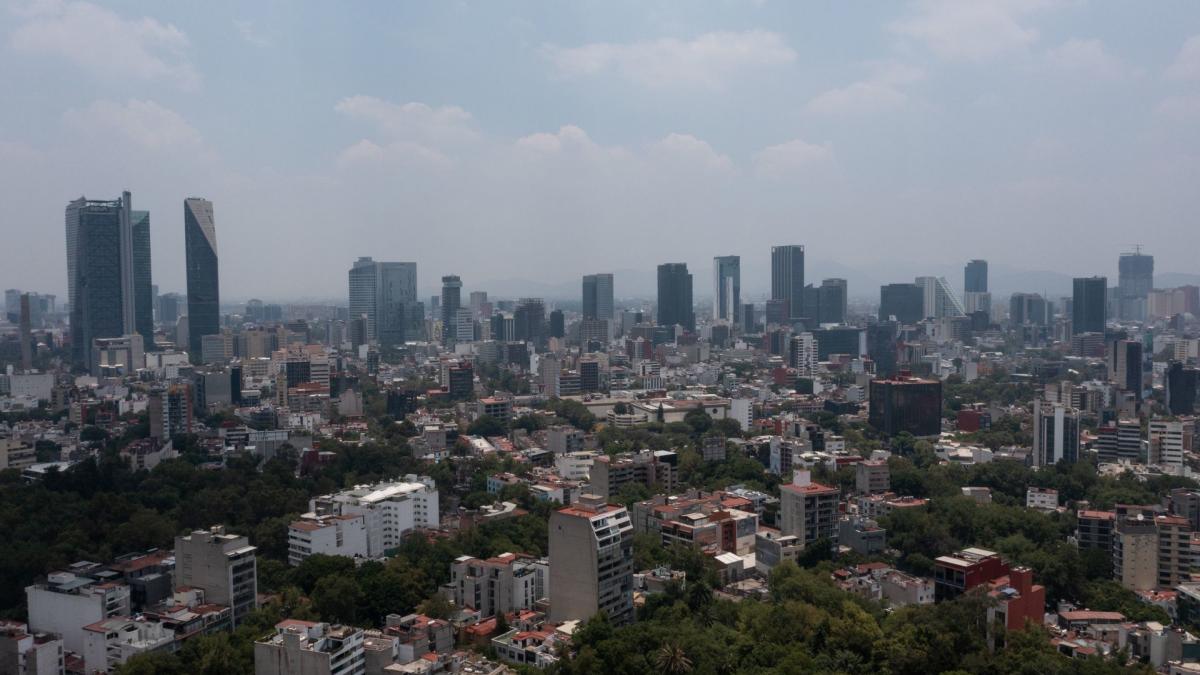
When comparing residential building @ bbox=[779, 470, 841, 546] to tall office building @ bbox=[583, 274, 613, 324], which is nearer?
residential building @ bbox=[779, 470, 841, 546]

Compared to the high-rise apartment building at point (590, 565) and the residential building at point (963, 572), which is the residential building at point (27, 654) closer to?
the high-rise apartment building at point (590, 565)

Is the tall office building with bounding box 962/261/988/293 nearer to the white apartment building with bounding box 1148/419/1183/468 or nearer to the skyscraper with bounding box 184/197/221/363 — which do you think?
the skyscraper with bounding box 184/197/221/363

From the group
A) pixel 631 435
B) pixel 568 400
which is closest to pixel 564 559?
pixel 631 435

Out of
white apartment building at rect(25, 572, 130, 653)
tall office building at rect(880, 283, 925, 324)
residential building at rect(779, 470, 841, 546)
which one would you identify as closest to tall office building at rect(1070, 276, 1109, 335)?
tall office building at rect(880, 283, 925, 324)

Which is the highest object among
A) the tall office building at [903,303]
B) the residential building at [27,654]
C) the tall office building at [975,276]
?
the tall office building at [975,276]

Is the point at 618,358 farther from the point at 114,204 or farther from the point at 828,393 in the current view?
the point at 114,204

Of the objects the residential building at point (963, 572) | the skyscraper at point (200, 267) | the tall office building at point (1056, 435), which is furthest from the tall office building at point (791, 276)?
the residential building at point (963, 572)
